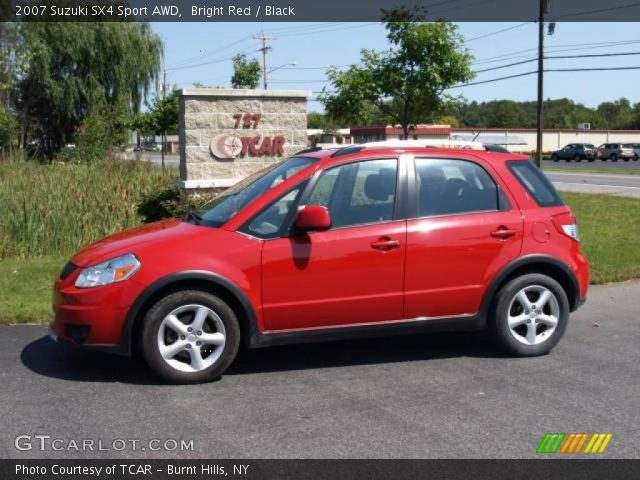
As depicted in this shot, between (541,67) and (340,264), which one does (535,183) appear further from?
(541,67)

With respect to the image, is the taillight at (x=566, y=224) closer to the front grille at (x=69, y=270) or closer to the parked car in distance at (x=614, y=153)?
the front grille at (x=69, y=270)

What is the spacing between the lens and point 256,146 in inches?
527

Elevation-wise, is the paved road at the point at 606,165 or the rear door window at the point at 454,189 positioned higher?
the rear door window at the point at 454,189

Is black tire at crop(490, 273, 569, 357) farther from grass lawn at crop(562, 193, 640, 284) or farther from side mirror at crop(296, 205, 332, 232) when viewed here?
grass lawn at crop(562, 193, 640, 284)

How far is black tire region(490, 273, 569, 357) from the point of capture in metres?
6.32

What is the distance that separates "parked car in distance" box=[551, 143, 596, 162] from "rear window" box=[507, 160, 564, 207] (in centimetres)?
5733

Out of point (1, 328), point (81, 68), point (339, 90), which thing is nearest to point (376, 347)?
point (1, 328)

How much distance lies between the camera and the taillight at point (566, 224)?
21.2 ft

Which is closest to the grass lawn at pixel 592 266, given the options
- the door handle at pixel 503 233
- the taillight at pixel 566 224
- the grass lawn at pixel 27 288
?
the grass lawn at pixel 27 288

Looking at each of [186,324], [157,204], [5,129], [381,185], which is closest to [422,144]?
[381,185]

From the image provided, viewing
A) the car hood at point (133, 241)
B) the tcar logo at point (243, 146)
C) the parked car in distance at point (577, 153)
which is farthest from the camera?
the parked car in distance at point (577, 153)
